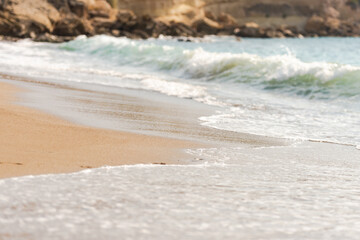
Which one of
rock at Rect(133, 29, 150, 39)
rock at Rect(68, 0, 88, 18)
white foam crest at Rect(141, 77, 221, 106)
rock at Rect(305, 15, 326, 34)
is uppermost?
rock at Rect(305, 15, 326, 34)

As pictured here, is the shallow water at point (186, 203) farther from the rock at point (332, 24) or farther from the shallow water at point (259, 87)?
the rock at point (332, 24)

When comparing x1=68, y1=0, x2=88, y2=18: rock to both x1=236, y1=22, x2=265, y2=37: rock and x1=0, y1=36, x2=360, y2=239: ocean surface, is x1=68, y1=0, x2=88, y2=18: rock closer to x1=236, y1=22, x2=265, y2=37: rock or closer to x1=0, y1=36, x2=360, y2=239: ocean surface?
x1=236, y1=22, x2=265, y2=37: rock

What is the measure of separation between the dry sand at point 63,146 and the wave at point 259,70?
453 centimetres

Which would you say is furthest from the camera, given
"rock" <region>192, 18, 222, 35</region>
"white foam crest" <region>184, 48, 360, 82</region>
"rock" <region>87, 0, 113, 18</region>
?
"rock" <region>192, 18, 222, 35</region>

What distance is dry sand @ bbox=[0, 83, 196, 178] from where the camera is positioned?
2.89 m

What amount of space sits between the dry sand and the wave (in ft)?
14.8

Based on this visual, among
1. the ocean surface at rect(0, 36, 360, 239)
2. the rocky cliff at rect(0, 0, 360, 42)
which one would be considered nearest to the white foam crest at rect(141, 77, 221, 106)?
the ocean surface at rect(0, 36, 360, 239)

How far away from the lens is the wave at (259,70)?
8328 millimetres

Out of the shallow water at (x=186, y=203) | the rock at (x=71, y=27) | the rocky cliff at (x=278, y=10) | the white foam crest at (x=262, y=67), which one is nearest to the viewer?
the shallow water at (x=186, y=203)

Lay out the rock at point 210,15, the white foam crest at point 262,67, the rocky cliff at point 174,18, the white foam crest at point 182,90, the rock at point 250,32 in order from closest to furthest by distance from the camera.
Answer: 1. the white foam crest at point 182,90
2. the white foam crest at point 262,67
3. the rocky cliff at point 174,18
4. the rock at point 250,32
5. the rock at point 210,15

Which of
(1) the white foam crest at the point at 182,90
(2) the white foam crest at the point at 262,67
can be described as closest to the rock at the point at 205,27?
(2) the white foam crest at the point at 262,67

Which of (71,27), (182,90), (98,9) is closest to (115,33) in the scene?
(71,27)

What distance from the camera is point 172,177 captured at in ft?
9.35

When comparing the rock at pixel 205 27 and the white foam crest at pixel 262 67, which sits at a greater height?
the rock at pixel 205 27
